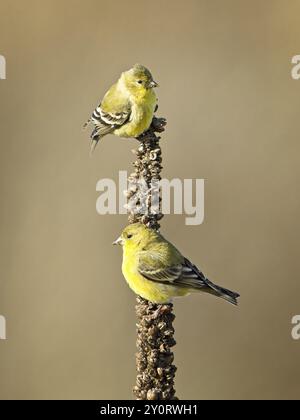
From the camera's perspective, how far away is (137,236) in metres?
2.45

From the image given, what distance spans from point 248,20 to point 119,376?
266cm

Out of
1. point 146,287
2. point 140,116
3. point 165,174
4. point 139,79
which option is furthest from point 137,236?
point 165,174

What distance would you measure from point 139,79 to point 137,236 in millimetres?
877

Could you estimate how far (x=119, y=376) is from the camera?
4.77 meters

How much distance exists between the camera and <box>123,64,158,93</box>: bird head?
3055mm

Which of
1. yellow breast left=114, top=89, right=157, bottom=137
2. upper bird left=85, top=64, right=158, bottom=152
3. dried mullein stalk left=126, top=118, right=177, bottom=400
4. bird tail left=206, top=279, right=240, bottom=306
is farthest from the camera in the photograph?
upper bird left=85, top=64, right=158, bottom=152

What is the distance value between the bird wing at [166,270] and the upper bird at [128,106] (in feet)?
1.53

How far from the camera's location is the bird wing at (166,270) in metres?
2.67

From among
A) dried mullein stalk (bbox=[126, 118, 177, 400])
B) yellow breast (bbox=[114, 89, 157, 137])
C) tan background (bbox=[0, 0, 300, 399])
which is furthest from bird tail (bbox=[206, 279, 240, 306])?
tan background (bbox=[0, 0, 300, 399])

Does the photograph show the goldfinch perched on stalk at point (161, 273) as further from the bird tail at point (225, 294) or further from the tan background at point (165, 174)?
the tan background at point (165, 174)

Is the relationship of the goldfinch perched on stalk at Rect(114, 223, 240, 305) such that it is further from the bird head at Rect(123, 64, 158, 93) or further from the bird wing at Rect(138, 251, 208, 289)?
the bird head at Rect(123, 64, 158, 93)

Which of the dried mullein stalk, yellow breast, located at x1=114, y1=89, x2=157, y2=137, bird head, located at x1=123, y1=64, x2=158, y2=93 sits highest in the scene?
bird head, located at x1=123, y1=64, x2=158, y2=93

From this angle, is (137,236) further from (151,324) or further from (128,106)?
(128,106)

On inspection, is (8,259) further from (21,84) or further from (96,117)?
(96,117)
